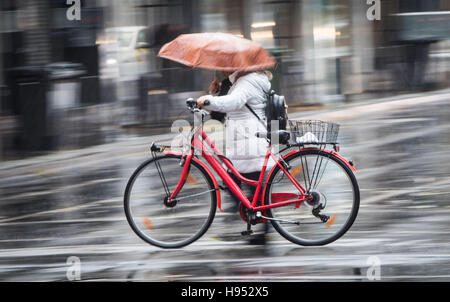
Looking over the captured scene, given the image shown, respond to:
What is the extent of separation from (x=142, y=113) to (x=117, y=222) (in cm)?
588

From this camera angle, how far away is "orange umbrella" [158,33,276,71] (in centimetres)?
572

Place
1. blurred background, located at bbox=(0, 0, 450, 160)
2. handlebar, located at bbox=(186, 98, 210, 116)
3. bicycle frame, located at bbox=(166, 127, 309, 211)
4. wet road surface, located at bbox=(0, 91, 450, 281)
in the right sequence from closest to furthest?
wet road surface, located at bbox=(0, 91, 450, 281), handlebar, located at bbox=(186, 98, 210, 116), bicycle frame, located at bbox=(166, 127, 309, 211), blurred background, located at bbox=(0, 0, 450, 160)

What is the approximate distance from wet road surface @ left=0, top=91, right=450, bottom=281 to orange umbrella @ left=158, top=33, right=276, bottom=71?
1510mm

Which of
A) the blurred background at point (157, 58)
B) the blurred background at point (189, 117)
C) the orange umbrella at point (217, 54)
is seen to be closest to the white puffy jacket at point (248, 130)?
Answer: the orange umbrella at point (217, 54)

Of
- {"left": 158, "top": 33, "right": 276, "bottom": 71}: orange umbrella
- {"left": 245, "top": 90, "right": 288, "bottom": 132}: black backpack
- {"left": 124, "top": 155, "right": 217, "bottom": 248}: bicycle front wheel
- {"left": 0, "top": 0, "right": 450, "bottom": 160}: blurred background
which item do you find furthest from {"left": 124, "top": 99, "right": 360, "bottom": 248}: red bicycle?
{"left": 0, "top": 0, "right": 450, "bottom": 160}: blurred background

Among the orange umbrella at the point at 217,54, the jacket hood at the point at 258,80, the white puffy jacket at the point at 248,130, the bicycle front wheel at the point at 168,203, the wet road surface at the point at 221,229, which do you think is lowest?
the wet road surface at the point at 221,229

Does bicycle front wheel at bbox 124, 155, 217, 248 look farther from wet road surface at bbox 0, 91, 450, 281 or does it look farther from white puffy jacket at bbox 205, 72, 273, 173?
white puffy jacket at bbox 205, 72, 273, 173

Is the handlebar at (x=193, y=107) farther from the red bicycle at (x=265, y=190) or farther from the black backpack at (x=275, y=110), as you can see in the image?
the black backpack at (x=275, y=110)

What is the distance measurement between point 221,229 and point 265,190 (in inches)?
38.7

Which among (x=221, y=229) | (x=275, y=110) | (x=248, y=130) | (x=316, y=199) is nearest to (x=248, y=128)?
(x=248, y=130)

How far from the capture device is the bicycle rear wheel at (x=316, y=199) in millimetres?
5723

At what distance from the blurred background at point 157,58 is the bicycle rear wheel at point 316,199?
6.07m

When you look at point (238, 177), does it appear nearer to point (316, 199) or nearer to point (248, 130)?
point (248, 130)

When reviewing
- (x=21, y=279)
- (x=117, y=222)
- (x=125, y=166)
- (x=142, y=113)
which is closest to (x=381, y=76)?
(x=142, y=113)
